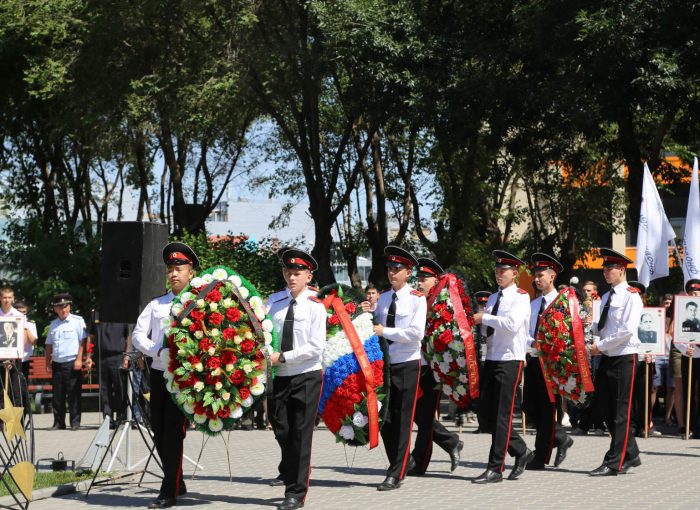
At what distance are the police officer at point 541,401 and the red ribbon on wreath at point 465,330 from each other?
1.02 metres

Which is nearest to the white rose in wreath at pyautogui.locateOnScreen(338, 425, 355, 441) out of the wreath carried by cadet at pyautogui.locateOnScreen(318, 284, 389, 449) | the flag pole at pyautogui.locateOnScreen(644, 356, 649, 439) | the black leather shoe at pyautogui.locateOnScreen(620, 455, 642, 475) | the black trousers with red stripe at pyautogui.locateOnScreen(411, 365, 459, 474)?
the wreath carried by cadet at pyautogui.locateOnScreen(318, 284, 389, 449)

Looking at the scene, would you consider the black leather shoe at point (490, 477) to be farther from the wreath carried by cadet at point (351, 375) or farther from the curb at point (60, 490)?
the curb at point (60, 490)

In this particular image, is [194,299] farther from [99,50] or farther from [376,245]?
[376,245]

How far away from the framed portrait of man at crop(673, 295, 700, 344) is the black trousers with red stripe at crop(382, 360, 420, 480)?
6.43 metres

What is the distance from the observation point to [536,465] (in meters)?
13.2

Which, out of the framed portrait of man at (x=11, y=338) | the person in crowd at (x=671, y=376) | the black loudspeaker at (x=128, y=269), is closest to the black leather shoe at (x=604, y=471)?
the black loudspeaker at (x=128, y=269)

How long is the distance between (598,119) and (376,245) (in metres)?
13.1

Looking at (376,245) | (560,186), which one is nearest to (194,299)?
(376,245)

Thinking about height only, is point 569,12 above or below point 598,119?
above

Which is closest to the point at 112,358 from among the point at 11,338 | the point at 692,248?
the point at 11,338

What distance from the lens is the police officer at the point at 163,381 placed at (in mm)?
10578

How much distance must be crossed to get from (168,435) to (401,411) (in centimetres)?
244

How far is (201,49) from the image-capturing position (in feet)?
92.6

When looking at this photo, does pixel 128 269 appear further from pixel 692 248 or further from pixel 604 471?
pixel 692 248
